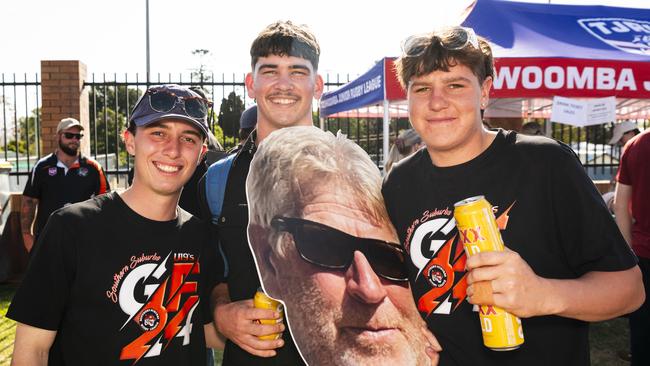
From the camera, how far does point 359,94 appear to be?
677 cm

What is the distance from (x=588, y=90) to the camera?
569 cm

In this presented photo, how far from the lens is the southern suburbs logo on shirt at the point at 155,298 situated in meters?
1.71

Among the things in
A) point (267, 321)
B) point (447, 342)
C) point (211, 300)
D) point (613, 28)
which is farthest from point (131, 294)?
point (613, 28)

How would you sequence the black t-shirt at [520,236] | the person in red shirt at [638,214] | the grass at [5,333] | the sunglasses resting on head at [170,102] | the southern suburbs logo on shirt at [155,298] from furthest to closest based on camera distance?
the grass at [5,333] → the person in red shirt at [638,214] → the sunglasses resting on head at [170,102] → the southern suburbs logo on shirt at [155,298] → the black t-shirt at [520,236]

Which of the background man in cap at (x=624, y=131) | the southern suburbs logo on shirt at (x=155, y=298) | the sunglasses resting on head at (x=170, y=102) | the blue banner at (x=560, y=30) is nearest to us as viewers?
the southern suburbs logo on shirt at (x=155, y=298)

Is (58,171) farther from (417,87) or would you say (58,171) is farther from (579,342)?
(579,342)

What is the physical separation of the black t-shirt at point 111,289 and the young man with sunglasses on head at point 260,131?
0.51ft

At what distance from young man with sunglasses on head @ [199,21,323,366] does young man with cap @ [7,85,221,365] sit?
122mm

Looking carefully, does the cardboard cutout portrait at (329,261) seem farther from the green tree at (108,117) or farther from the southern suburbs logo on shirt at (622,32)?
the southern suburbs logo on shirt at (622,32)

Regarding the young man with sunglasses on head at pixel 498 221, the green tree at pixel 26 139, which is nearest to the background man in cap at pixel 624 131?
the young man with sunglasses on head at pixel 498 221

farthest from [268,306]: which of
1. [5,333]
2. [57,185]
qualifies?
[5,333]

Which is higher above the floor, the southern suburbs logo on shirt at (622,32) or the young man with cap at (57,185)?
the southern suburbs logo on shirt at (622,32)

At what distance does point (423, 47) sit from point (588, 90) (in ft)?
16.0

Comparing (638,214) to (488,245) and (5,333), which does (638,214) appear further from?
(5,333)
